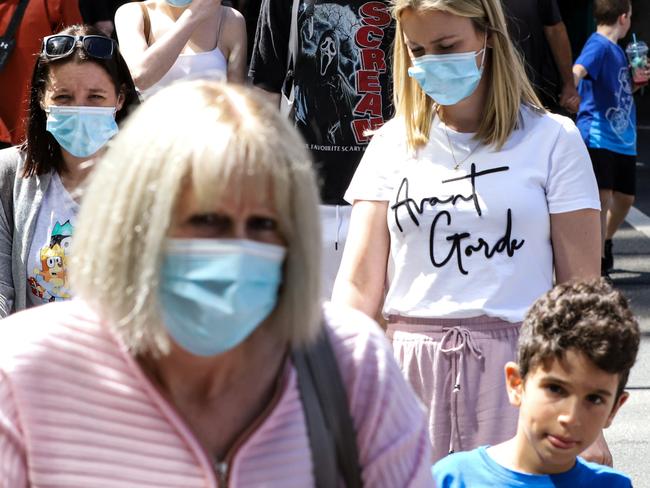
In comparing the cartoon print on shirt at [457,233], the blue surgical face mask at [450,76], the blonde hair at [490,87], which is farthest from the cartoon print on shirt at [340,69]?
the cartoon print on shirt at [457,233]

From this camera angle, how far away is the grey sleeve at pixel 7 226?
397 cm

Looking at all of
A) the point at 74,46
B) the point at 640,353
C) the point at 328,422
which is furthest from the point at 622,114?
the point at 328,422

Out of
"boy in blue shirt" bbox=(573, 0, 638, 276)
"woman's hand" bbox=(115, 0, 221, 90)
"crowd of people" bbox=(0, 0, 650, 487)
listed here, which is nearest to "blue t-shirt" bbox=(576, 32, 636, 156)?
"boy in blue shirt" bbox=(573, 0, 638, 276)

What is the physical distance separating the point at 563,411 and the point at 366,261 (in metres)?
0.79

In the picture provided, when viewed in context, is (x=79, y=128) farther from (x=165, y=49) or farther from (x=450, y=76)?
(x=450, y=76)

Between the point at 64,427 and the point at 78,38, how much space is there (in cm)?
263

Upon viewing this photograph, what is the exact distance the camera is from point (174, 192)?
1859 millimetres

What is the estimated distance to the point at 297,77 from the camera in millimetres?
4992

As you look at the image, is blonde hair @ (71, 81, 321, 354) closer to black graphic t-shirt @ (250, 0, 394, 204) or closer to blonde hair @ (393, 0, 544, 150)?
blonde hair @ (393, 0, 544, 150)

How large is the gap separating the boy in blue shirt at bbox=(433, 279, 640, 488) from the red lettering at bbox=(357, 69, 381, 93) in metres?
2.02

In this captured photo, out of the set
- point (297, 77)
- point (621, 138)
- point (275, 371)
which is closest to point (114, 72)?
point (297, 77)

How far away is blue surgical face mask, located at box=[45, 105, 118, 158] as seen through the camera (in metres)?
4.24

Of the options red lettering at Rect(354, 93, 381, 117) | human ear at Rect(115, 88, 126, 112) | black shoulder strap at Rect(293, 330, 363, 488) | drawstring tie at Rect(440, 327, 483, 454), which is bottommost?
drawstring tie at Rect(440, 327, 483, 454)

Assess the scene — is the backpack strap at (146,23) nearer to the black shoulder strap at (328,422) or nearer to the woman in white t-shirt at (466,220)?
the woman in white t-shirt at (466,220)
